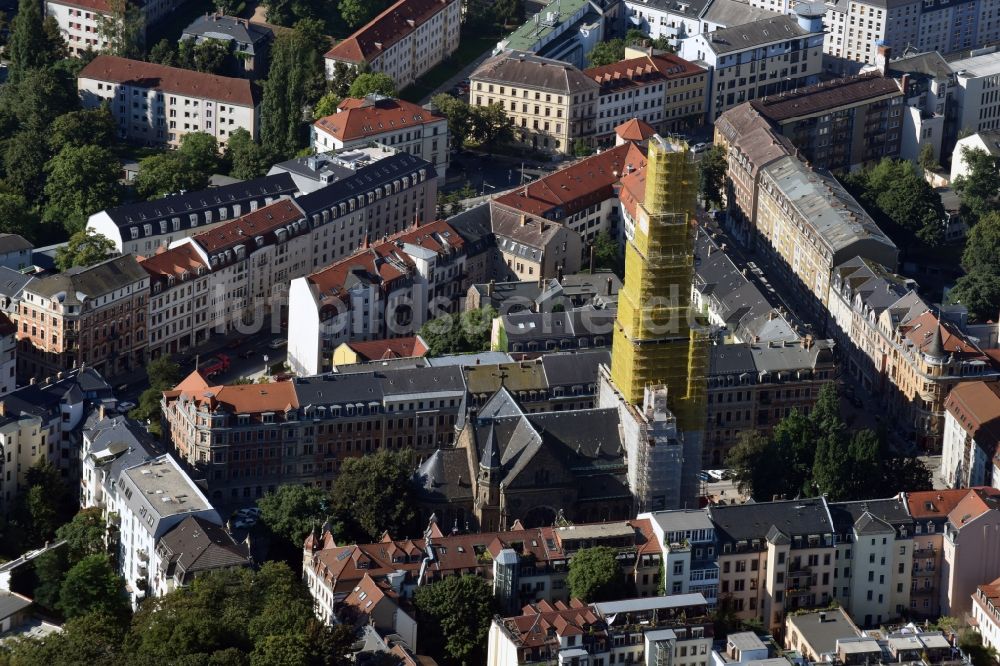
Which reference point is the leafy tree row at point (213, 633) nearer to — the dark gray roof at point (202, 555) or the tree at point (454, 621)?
the dark gray roof at point (202, 555)

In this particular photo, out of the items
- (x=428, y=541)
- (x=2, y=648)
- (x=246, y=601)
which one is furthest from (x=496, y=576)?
(x=2, y=648)

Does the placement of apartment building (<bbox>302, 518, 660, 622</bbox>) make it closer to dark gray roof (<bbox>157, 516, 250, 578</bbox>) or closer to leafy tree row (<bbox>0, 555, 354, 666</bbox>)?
leafy tree row (<bbox>0, 555, 354, 666</bbox>)

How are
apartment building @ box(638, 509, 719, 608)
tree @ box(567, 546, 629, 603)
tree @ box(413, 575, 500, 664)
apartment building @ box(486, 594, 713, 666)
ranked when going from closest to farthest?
apartment building @ box(486, 594, 713, 666), tree @ box(413, 575, 500, 664), tree @ box(567, 546, 629, 603), apartment building @ box(638, 509, 719, 608)

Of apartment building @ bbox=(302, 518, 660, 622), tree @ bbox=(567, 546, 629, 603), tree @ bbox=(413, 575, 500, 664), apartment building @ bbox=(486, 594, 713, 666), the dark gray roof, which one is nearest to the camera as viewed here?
apartment building @ bbox=(486, 594, 713, 666)

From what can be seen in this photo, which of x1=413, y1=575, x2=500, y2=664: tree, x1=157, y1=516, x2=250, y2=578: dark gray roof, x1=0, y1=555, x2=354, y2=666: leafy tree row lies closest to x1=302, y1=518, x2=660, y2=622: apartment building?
x1=413, y1=575, x2=500, y2=664: tree

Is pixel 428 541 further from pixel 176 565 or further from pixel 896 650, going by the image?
pixel 896 650

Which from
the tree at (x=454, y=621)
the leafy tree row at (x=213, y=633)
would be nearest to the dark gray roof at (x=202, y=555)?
the leafy tree row at (x=213, y=633)
